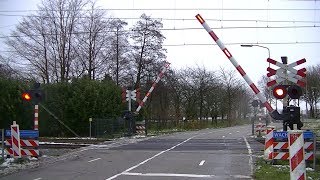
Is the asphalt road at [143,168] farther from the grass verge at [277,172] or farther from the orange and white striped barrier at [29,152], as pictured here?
the orange and white striped barrier at [29,152]

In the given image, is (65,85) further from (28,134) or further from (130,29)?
(28,134)

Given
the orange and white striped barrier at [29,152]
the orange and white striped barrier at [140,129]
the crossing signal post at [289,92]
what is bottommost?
the orange and white striped barrier at [29,152]

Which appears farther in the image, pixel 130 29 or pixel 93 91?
pixel 130 29

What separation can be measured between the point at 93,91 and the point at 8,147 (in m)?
22.9

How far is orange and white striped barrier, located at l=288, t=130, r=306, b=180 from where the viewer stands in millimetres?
8680

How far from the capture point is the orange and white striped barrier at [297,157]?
28.5 ft

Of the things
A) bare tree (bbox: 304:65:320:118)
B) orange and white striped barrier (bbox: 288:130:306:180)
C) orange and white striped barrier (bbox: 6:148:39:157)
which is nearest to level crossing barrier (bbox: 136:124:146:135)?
orange and white striped barrier (bbox: 6:148:39:157)

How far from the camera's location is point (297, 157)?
8734mm

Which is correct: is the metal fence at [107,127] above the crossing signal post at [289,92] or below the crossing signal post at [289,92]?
below

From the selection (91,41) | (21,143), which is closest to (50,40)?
(91,41)

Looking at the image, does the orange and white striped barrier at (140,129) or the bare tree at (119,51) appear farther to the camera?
the bare tree at (119,51)

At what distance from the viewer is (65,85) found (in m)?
43.4

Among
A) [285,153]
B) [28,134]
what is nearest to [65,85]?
[28,134]

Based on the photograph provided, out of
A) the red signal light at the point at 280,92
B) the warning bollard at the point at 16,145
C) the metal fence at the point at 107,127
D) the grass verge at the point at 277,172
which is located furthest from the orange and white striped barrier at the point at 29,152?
the metal fence at the point at 107,127
